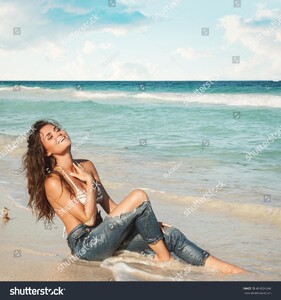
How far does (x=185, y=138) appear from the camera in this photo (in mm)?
16578

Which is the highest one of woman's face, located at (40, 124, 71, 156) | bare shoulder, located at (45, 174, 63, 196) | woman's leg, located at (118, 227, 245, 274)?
woman's face, located at (40, 124, 71, 156)

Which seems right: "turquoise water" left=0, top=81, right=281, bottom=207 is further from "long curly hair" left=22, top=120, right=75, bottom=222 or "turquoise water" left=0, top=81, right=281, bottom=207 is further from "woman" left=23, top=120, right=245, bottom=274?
"long curly hair" left=22, top=120, right=75, bottom=222

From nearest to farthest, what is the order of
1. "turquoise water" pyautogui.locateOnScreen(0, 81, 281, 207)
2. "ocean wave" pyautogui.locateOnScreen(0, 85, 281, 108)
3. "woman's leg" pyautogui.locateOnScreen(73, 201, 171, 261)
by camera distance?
1. "woman's leg" pyautogui.locateOnScreen(73, 201, 171, 261)
2. "turquoise water" pyautogui.locateOnScreen(0, 81, 281, 207)
3. "ocean wave" pyautogui.locateOnScreen(0, 85, 281, 108)

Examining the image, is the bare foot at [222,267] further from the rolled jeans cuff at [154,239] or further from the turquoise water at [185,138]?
the turquoise water at [185,138]

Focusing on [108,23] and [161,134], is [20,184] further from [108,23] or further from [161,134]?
[108,23]

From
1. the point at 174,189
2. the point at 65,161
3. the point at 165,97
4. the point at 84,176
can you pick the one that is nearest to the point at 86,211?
the point at 84,176

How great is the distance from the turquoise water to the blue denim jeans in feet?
10.5

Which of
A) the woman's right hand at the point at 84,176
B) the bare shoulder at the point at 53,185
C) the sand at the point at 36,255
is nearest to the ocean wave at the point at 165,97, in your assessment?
the sand at the point at 36,255

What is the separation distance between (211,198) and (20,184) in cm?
337

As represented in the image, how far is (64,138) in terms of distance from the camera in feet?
17.4

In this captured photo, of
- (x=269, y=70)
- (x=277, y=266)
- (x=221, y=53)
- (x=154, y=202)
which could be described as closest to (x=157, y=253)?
(x=277, y=266)

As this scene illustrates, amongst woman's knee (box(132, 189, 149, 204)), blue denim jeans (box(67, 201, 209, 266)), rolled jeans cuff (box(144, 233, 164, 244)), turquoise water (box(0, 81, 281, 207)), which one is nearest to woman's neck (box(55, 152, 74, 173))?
blue denim jeans (box(67, 201, 209, 266))

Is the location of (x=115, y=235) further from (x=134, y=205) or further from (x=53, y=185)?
(x=53, y=185)

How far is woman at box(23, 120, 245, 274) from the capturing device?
16.9ft
